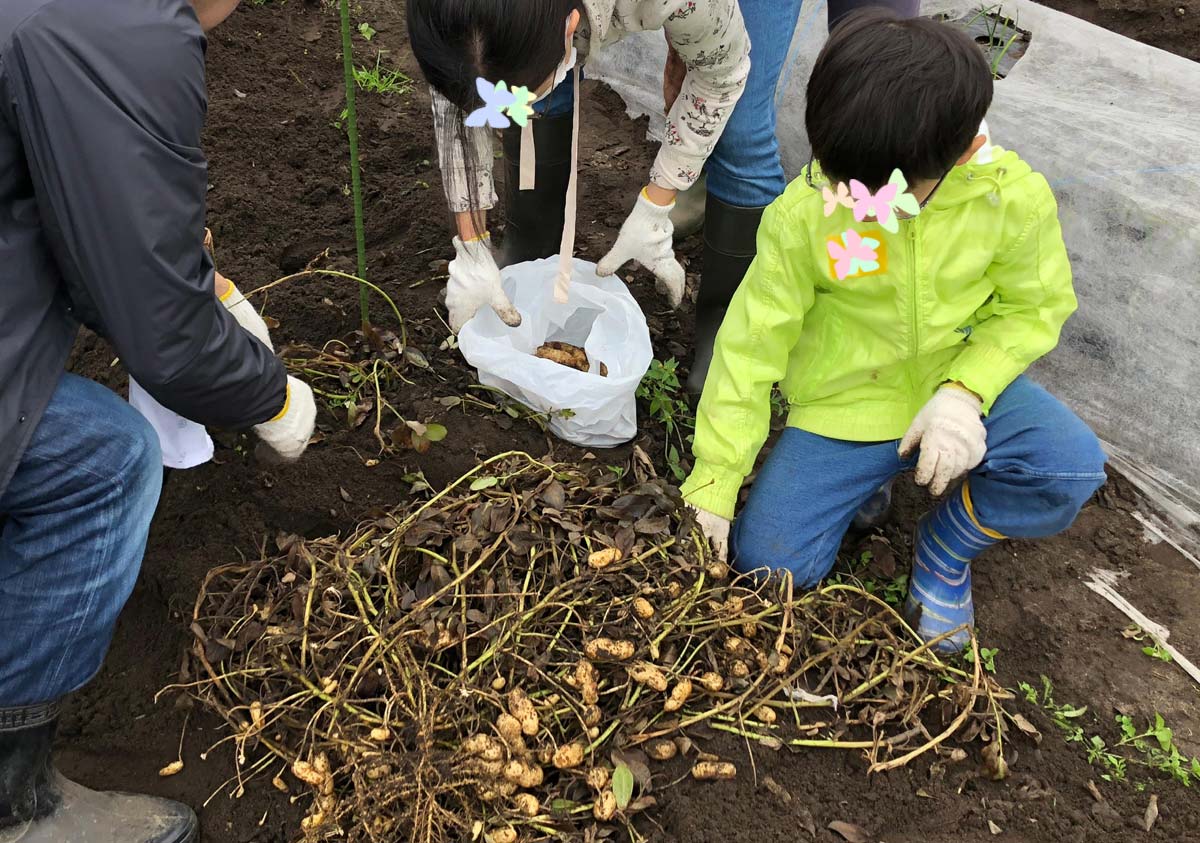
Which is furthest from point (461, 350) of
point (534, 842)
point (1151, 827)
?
point (1151, 827)

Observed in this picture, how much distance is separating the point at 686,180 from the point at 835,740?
1181 millimetres

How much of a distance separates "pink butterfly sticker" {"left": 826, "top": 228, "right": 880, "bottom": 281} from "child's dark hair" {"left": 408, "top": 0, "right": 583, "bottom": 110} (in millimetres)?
566

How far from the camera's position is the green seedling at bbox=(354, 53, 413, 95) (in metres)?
3.20

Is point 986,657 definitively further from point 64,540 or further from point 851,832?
point 64,540

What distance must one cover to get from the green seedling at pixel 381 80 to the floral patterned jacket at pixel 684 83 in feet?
4.57

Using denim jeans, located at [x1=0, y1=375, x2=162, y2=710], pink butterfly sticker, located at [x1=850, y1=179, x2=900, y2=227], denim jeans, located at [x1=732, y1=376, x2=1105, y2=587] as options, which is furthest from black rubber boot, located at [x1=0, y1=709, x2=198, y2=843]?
pink butterfly sticker, located at [x1=850, y1=179, x2=900, y2=227]

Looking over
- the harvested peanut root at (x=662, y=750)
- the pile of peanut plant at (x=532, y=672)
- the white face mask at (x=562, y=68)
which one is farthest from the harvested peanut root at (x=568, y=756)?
the white face mask at (x=562, y=68)

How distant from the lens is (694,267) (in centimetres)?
273

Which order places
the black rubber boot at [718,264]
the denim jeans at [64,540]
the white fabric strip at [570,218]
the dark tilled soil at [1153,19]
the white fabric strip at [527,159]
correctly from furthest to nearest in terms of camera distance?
1. the dark tilled soil at [1153,19]
2. the black rubber boot at [718,264]
3. the white fabric strip at [570,218]
4. the white fabric strip at [527,159]
5. the denim jeans at [64,540]

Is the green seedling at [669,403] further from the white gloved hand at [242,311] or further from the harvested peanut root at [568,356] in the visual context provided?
the white gloved hand at [242,311]

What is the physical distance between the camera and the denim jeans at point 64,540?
1.31 m

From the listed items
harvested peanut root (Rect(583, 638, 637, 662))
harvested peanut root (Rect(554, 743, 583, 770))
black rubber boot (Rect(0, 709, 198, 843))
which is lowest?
black rubber boot (Rect(0, 709, 198, 843))

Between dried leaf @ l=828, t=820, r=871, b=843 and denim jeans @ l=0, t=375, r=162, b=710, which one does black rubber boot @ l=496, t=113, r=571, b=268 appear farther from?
dried leaf @ l=828, t=820, r=871, b=843

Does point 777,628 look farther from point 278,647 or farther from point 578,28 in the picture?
point 578,28
